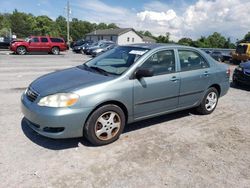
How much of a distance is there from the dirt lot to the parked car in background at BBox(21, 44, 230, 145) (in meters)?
0.32

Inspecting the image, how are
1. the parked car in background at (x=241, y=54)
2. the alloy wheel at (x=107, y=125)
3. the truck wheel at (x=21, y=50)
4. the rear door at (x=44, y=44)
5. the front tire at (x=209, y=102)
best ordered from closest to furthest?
1. the alloy wheel at (x=107, y=125)
2. the front tire at (x=209, y=102)
3. the truck wheel at (x=21, y=50)
4. the parked car in background at (x=241, y=54)
5. the rear door at (x=44, y=44)

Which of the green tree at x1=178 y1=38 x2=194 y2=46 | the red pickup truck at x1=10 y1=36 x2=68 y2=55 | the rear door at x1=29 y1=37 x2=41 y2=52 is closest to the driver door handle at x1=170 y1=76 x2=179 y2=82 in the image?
the red pickup truck at x1=10 y1=36 x2=68 y2=55

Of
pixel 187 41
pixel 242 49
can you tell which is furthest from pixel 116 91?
pixel 187 41

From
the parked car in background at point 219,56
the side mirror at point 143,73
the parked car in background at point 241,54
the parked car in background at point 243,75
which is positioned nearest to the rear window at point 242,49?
the parked car in background at point 241,54

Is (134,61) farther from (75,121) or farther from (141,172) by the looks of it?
(141,172)

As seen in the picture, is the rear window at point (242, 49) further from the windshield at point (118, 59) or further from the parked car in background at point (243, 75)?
the windshield at point (118, 59)

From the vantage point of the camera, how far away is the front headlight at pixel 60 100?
3703 millimetres

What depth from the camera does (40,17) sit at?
87062 mm

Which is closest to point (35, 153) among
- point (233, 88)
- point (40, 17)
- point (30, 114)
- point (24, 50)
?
point (30, 114)

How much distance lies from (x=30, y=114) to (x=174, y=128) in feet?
8.72

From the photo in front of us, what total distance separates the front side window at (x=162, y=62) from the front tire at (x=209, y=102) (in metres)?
1.31

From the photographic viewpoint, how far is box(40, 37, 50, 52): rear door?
23.5 metres

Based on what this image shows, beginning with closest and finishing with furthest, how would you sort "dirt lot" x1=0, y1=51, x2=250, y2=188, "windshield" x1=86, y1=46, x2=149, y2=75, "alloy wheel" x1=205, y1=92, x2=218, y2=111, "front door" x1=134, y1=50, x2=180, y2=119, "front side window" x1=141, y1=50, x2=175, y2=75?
"dirt lot" x1=0, y1=51, x2=250, y2=188 → "front door" x1=134, y1=50, x2=180, y2=119 → "windshield" x1=86, y1=46, x2=149, y2=75 → "front side window" x1=141, y1=50, x2=175, y2=75 → "alloy wheel" x1=205, y1=92, x2=218, y2=111

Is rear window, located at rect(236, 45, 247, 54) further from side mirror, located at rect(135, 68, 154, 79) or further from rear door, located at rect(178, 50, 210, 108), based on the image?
side mirror, located at rect(135, 68, 154, 79)
